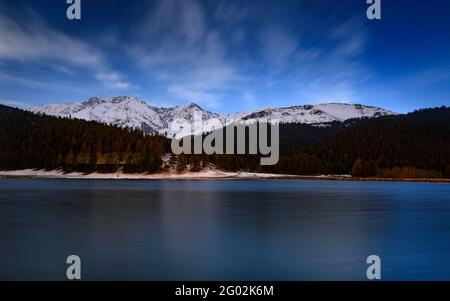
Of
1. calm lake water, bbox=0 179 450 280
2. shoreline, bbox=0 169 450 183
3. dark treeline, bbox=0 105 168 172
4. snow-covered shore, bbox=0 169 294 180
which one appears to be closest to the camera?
calm lake water, bbox=0 179 450 280

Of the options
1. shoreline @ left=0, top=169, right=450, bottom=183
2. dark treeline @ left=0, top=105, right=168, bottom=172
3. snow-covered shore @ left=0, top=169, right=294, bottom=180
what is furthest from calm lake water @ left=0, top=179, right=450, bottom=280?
dark treeline @ left=0, top=105, right=168, bottom=172

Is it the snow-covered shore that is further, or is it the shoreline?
the snow-covered shore

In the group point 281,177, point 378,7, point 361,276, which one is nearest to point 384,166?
point 281,177

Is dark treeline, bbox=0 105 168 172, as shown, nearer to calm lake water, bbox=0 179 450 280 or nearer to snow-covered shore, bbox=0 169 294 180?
snow-covered shore, bbox=0 169 294 180

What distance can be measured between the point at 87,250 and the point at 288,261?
10112 millimetres

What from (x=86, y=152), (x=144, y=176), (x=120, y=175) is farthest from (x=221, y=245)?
(x=86, y=152)

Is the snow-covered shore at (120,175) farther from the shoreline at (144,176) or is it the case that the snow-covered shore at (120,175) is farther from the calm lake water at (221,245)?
the calm lake water at (221,245)

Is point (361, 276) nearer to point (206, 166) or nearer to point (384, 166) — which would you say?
point (206, 166)

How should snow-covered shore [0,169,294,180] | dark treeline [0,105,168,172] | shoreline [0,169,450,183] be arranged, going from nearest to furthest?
shoreline [0,169,450,183], snow-covered shore [0,169,294,180], dark treeline [0,105,168,172]

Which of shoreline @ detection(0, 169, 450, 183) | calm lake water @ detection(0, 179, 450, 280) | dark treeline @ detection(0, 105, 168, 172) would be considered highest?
dark treeline @ detection(0, 105, 168, 172)

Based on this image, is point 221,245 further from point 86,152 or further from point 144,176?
point 86,152

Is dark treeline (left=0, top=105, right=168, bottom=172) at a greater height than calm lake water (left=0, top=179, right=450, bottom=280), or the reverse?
dark treeline (left=0, top=105, right=168, bottom=172)

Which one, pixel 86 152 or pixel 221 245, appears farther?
pixel 86 152
